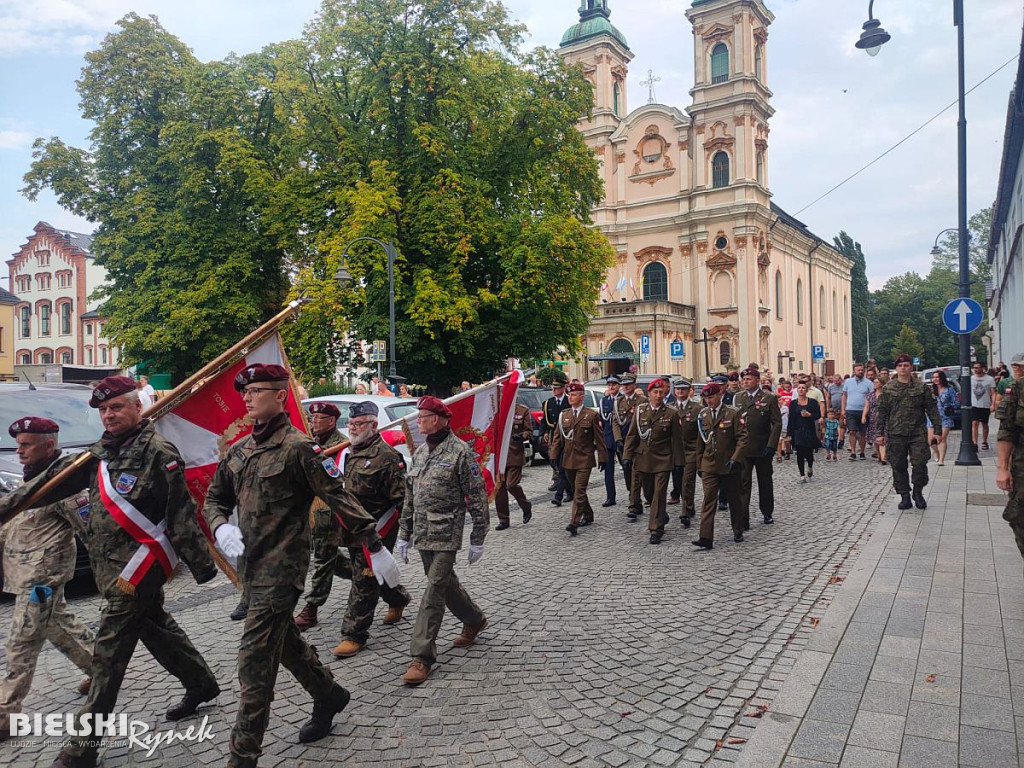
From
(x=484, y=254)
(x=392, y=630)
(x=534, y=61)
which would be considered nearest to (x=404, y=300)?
(x=484, y=254)

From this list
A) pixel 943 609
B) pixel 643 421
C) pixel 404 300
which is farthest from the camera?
pixel 404 300

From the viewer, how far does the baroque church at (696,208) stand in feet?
173

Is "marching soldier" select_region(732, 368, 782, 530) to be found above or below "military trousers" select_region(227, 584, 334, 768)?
above

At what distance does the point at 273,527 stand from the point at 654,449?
6.29m

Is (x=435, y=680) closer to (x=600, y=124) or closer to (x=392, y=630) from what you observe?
(x=392, y=630)

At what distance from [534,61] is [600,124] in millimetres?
34878

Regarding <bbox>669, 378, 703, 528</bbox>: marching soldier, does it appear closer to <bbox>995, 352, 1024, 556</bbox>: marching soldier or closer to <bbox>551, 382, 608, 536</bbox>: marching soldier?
<bbox>551, 382, 608, 536</bbox>: marching soldier

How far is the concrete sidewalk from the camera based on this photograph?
3.58 meters

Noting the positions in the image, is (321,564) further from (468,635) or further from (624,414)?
(624,414)

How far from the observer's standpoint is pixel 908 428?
9.70 m

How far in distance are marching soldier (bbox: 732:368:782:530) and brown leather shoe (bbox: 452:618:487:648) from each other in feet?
15.1

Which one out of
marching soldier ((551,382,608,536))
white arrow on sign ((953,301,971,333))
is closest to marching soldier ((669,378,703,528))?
marching soldier ((551,382,608,536))

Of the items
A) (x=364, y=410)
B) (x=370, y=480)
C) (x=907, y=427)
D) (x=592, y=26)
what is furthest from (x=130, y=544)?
(x=592, y=26)

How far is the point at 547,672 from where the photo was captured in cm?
472
